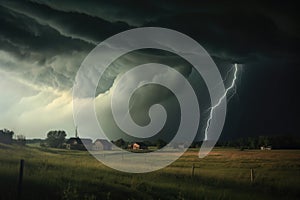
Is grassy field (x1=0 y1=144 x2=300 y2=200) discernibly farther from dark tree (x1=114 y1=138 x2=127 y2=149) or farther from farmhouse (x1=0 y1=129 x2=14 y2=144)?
dark tree (x1=114 y1=138 x2=127 y2=149)

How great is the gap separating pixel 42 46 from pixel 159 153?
2533 millimetres

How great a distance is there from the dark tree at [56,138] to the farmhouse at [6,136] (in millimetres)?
559

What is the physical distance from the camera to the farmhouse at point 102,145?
6348mm

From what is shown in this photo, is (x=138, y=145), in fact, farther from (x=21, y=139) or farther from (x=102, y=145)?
(x=21, y=139)

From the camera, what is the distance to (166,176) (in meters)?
6.35

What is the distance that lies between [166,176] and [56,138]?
6.07 feet

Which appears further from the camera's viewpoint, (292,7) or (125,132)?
(292,7)

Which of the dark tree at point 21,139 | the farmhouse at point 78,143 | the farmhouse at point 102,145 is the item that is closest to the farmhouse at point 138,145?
the farmhouse at point 102,145

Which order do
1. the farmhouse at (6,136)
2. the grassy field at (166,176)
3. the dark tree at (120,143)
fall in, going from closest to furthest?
the grassy field at (166,176) < the farmhouse at (6,136) < the dark tree at (120,143)

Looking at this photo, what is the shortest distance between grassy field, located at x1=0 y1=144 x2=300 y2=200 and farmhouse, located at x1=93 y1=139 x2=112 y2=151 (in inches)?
7.4

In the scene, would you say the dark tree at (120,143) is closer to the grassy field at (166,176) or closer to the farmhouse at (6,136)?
the grassy field at (166,176)

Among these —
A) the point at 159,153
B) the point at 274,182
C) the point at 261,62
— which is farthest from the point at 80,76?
the point at 274,182

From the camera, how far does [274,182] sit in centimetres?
636

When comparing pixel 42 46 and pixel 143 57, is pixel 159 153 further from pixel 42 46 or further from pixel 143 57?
pixel 42 46
